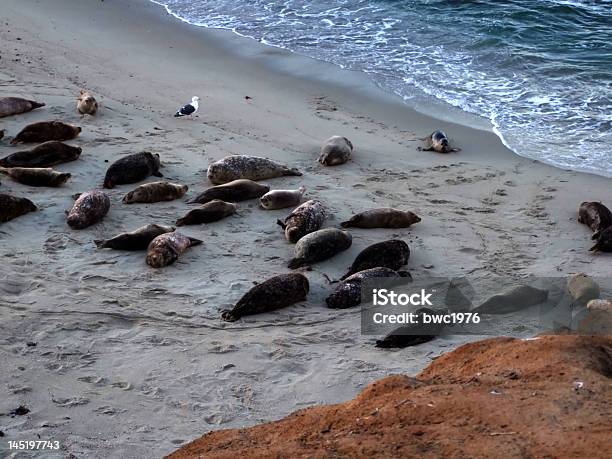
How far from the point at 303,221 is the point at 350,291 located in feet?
4.45

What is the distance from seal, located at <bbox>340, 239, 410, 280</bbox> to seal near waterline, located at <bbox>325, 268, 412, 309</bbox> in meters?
0.28

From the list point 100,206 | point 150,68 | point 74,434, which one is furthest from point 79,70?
point 74,434

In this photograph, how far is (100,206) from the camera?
315 inches

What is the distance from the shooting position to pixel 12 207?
7781mm

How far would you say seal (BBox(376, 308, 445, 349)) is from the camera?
5998 millimetres

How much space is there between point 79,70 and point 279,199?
554cm

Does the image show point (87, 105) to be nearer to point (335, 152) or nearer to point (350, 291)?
point (335, 152)

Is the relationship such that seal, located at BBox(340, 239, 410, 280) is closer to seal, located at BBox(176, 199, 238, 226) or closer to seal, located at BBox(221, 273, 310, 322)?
seal, located at BBox(221, 273, 310, 322)

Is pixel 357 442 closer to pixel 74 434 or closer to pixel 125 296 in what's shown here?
pixel 74 434

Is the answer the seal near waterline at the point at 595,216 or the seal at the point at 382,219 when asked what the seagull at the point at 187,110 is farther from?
the seal near waterline at the point at 595,216

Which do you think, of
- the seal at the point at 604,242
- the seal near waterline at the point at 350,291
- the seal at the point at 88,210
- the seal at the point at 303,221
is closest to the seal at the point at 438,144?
the seal at the point at 303,221

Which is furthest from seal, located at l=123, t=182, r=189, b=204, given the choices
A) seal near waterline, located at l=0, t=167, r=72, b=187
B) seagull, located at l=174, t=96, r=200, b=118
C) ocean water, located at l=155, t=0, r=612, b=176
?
ocean water, located at l=155, t=0, r=612, b=176

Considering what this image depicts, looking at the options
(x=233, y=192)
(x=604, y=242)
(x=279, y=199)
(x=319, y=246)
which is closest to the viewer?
(x=319, y=246)

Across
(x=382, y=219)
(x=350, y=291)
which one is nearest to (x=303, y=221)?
(x=382, y=219)
